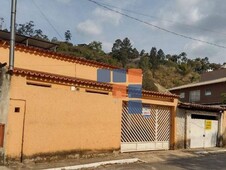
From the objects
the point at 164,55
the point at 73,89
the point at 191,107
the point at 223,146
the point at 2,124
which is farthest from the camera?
the point at 164,55

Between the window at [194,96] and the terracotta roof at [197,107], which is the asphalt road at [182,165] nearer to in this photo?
the terracotta roof at [197,107]

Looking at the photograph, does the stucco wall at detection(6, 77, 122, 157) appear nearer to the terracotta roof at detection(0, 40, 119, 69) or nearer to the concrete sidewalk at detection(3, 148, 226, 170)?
the concrete sidewalk at detection(3, 148, 226, 170)

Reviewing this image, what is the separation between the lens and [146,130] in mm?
18969

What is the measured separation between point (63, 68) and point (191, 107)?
7.72 m

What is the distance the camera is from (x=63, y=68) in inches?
769

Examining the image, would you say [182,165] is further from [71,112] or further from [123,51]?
[123,51]

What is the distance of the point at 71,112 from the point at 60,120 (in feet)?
2.14

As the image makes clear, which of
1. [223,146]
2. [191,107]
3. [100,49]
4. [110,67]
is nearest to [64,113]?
[110,67]

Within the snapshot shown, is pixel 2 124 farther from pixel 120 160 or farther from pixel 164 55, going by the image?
pixel 164 55

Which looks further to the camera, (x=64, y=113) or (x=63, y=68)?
(x=63, y=68)

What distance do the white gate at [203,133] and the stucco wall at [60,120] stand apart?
632 cm

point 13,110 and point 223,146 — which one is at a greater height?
point 13,110

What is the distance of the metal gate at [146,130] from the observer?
1797 centimetres

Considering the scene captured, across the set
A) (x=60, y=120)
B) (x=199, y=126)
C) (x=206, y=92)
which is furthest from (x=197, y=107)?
(x=206, y=92)
